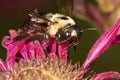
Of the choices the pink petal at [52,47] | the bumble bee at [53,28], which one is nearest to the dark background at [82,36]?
the pink petal at [52,47]

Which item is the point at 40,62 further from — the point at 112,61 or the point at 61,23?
the point at 112,61

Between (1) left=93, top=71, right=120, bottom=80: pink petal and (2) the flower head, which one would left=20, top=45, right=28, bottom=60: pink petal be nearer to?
(2) the flower head

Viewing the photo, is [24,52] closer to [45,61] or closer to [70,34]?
[45,61]

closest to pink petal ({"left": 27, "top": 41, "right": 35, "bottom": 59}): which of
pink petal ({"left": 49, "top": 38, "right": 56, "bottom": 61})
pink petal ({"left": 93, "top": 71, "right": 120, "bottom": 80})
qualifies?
pink petal ({"left": 49, "top": 38, "right": 56, "bottom": 61})

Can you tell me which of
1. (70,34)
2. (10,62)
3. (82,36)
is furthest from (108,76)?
(82,36)

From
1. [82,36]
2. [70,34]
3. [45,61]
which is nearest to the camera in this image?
[70,34]

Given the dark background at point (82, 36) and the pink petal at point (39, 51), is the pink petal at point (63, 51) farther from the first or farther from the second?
the dark background at point (82, 36)

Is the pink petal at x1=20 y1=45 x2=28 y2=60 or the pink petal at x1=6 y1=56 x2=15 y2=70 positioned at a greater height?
the pink petal at x1=20 y1=45 x2=28 y2=60
